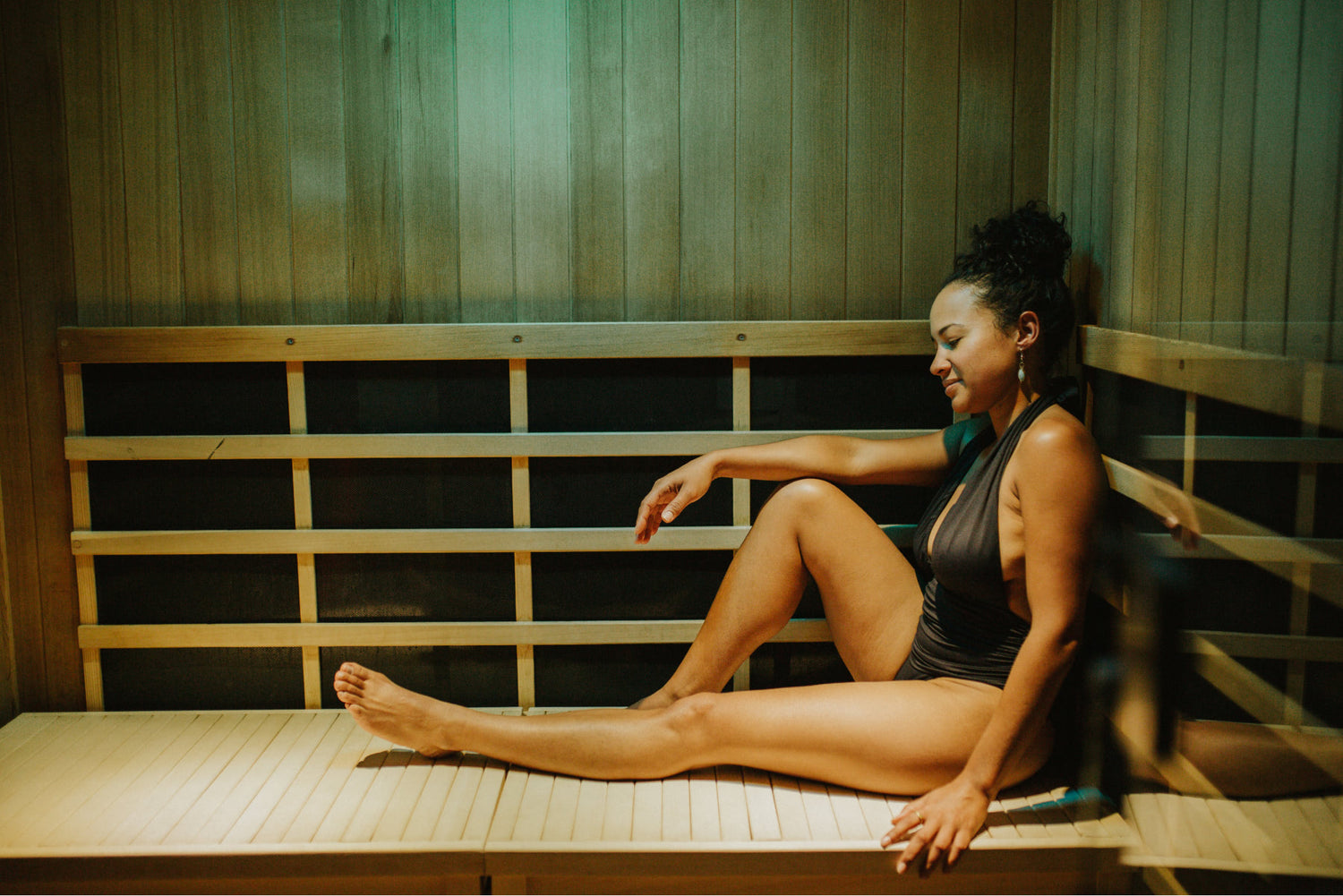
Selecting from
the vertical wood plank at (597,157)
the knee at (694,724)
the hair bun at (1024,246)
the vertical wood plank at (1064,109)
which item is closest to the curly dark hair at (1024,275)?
the hair bun at (1024,246)

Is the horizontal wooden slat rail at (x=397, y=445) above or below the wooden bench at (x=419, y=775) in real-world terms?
above

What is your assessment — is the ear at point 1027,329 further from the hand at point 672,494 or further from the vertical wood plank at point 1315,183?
the hand at point 672,494

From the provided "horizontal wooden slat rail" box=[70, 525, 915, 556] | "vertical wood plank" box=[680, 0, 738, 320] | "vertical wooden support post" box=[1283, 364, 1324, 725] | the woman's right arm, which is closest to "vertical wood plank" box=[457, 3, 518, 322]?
"vertical wood plank" box=[680, 0, 738, 320]

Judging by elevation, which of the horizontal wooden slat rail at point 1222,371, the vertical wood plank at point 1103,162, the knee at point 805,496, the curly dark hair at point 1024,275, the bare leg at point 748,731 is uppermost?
the vertical wood plank at point 1103,162

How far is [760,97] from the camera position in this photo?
7.38 feet

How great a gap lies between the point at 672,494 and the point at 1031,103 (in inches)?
47.7

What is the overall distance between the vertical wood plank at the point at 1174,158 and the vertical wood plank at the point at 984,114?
1.69 ft

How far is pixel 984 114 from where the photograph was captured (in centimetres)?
226

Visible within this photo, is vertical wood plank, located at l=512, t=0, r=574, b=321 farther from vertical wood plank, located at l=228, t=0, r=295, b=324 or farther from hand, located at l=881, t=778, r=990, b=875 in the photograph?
hand, located at l=881, t=778, r=990, b=875

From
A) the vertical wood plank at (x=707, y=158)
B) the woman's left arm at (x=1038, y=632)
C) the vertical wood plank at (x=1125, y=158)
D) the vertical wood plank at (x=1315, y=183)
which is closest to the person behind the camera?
the vertical wood plank at (x=1315, y=183)

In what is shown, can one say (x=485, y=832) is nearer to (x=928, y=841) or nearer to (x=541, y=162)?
(x=928, y=841)

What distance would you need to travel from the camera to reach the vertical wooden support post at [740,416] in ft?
7.56

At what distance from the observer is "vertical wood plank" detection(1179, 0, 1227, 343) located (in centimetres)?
157

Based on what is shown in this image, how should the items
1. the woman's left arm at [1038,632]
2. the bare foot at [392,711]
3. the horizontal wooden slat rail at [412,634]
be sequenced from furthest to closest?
1. the horizontal wooden slat rail at [412,634]
2. the bare foot at [392,711]
3. the woman's left arm at [1038,632]
